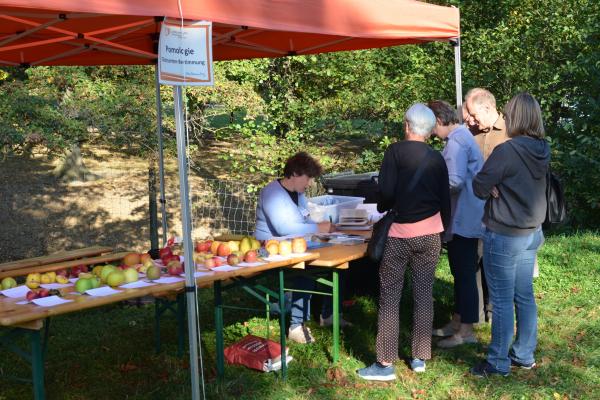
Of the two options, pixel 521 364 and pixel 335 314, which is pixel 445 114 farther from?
pixel 521 364

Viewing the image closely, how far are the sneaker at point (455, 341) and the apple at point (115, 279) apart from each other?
243cm

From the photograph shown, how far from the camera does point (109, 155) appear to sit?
19.1 metres

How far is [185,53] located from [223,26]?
6.51ft

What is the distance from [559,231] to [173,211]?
711 cm

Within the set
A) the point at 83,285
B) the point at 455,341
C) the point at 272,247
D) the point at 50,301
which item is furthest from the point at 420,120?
the point at 50,301

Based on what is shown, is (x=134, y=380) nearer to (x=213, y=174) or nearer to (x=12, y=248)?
(x=12, y=248)

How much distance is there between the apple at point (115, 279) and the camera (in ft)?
12.5

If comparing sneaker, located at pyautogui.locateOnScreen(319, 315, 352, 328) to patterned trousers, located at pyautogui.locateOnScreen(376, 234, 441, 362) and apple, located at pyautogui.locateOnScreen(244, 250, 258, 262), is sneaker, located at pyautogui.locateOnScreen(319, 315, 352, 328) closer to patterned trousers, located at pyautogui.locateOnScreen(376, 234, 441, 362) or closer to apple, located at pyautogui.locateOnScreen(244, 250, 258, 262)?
patterned trousers, located at pyautogui.locateOnScreen(376, 234, 441, 362)

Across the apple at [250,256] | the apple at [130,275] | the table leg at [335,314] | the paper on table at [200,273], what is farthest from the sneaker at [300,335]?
the apple at [130,275]

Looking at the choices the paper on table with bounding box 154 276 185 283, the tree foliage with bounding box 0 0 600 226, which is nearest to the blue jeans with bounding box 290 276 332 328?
the paper on table with bounding box 154 276 185 283

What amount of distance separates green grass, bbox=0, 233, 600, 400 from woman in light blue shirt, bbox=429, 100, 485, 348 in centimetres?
35

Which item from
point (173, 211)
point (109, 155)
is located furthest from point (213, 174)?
point (109, 155)

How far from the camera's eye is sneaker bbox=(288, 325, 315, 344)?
17.3 ft

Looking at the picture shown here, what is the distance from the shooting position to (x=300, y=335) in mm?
5293
